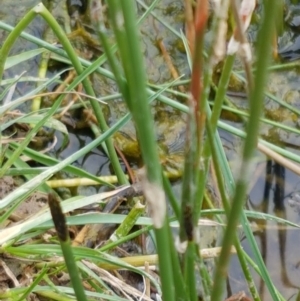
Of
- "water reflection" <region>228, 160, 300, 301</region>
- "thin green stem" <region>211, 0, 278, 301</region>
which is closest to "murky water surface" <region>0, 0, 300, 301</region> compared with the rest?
"water reflection" <region>228, 160, 300, 301</region>

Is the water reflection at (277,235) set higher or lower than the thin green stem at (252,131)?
lower

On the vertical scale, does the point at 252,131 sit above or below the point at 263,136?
above

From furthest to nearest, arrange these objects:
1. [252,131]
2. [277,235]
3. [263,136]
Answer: [263,136] < [277,235] < [252,131]

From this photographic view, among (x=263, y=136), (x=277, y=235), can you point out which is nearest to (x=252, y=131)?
(x=277, y=235)

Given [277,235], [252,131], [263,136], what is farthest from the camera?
[263,136]

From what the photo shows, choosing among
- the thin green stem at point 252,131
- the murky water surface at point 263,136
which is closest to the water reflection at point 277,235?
the murky water surface at point 263,136

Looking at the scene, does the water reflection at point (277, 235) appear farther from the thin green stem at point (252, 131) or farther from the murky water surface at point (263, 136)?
the thin green stem at point (252, 131)

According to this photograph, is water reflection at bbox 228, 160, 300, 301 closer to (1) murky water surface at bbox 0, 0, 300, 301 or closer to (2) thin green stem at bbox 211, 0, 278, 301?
(1) murky water surface at bbox 0, 0, 300, 301

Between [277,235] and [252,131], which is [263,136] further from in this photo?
[252,131]

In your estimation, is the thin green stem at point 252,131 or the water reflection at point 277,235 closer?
the thin green stem at point 252,131
